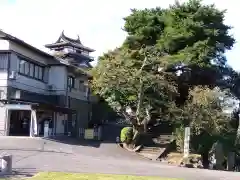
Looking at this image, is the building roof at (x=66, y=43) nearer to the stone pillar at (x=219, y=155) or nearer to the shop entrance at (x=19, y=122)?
the shop entrance at (x=19, y=122)

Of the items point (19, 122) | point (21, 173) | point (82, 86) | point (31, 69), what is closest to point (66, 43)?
point (82, 86)

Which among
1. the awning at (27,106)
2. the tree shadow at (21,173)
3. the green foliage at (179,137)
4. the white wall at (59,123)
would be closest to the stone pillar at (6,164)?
the tree shadow at (21,173)

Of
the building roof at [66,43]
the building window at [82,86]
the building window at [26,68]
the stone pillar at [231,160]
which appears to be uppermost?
the building roof at [66,43]

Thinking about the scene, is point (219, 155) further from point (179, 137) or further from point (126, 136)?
point (126, 136)

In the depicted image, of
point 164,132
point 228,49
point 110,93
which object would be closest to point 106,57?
point 110,93

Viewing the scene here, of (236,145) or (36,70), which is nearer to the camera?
(236,145)

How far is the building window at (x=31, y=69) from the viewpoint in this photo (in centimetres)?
3444

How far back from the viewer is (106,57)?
34.2 metres

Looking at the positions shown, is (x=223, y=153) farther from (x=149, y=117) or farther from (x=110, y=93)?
(x=110, y=93)

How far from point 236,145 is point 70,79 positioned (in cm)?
1760

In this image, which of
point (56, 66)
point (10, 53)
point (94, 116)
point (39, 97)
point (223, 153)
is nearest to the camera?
point (10, 53)

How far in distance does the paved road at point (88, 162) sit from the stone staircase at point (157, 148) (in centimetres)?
150

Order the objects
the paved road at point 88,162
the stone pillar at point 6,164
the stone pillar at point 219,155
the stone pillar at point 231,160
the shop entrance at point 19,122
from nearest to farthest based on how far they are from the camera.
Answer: the stone pillar at point 6,164
the paved road at point 88,162
the stone pillar at point 219,155
the stone pillar at point 231,160
the shop entrance at point 19,122

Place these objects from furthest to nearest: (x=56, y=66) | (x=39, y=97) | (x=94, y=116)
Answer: (x=94, y=116) → (x=56, y=66) → (x=39, y=97)
